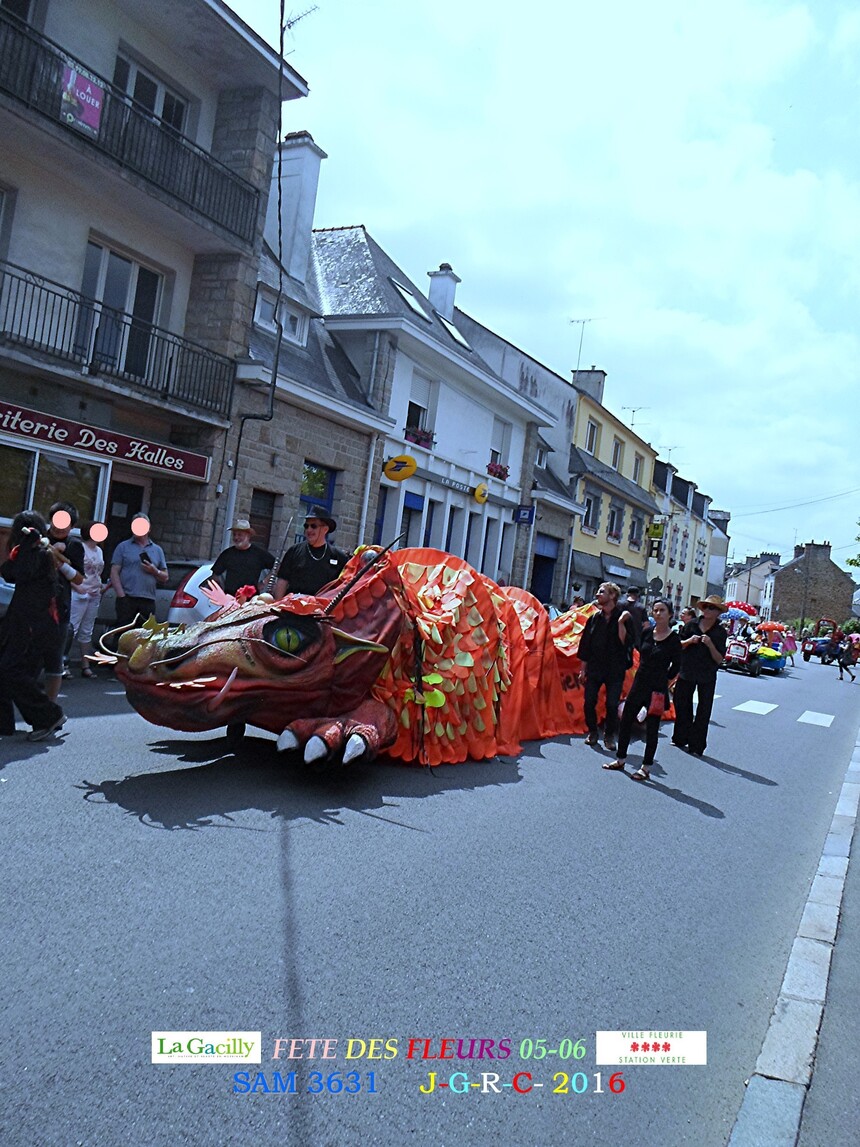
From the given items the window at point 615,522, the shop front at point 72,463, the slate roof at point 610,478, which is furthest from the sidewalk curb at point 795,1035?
the window at point 615,522

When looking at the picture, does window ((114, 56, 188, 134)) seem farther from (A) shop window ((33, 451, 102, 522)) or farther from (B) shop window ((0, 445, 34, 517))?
(B) shop window ((0, 445, 34, 517))

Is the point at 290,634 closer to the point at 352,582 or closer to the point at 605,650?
the point at 352,582

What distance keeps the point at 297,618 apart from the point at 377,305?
54.9 feet

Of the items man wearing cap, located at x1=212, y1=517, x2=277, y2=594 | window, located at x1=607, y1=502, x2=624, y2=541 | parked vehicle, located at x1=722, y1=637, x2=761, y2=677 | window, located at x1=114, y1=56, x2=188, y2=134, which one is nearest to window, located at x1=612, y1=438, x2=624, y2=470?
window, located at x1=607, y1=502, x2=624, y2=541

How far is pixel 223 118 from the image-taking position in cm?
1630

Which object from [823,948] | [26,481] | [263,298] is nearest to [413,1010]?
[823,948]

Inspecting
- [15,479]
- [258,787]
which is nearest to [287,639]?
[258,787]

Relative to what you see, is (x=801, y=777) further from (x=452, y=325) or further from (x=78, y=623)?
(x=452, y=325)

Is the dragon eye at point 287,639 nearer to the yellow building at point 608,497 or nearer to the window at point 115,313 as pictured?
the window at point 115,313

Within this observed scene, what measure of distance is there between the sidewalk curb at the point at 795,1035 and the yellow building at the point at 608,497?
94.9ft

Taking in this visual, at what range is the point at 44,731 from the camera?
Answer: 6.37 m

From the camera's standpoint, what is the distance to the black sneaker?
631 cm

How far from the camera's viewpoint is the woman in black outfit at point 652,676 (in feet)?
26.6

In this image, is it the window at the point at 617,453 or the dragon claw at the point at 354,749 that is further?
the window at the point at 617,453
